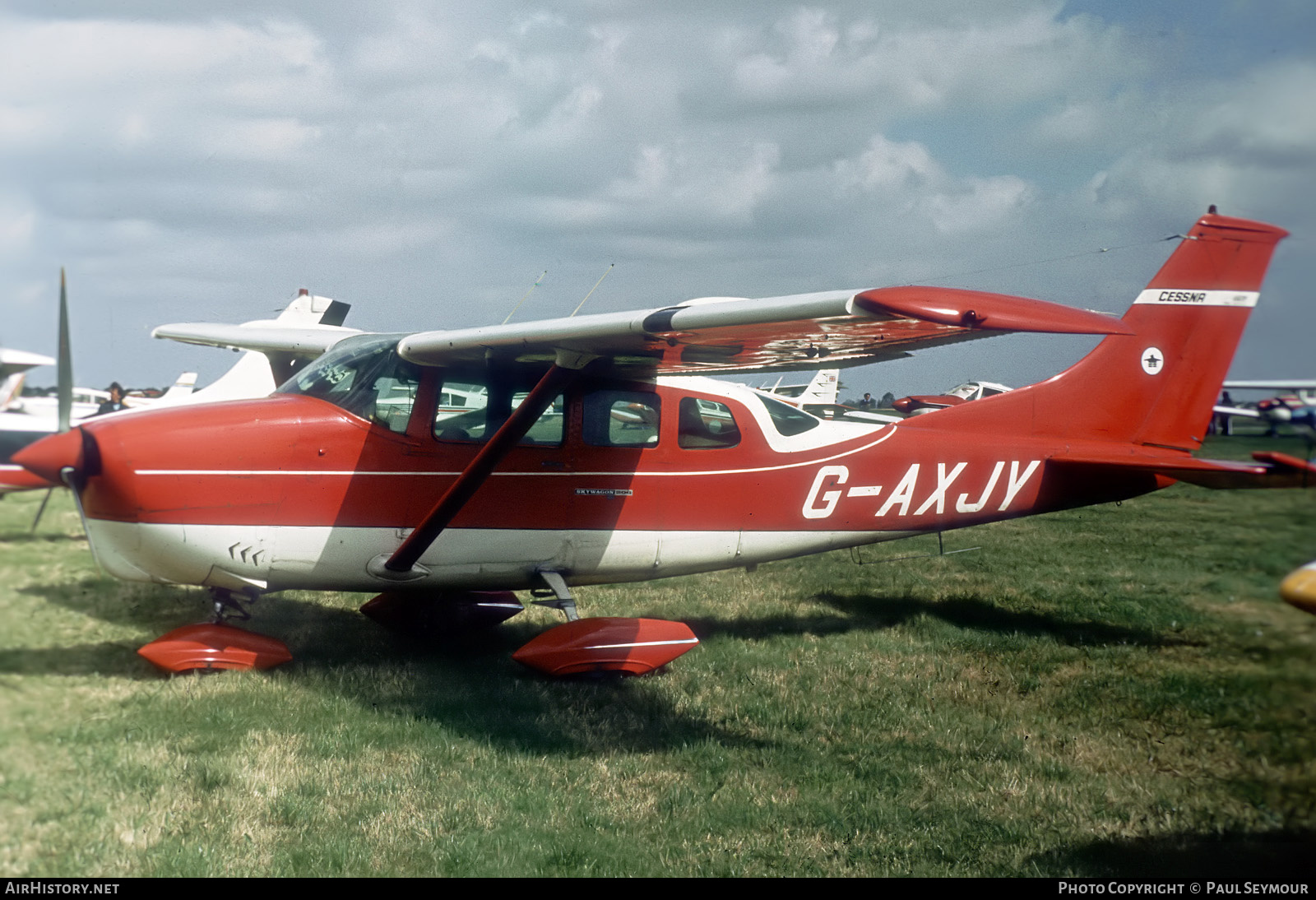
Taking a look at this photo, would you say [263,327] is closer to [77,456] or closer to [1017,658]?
[77,456]

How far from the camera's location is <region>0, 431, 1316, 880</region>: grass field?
2.79 meters

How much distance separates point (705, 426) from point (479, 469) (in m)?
1.88

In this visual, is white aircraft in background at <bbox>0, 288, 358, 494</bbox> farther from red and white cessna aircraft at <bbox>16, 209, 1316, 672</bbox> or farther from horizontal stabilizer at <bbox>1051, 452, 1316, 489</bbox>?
horizontal stabilizer at <bbox>1051, 452, 1316, 489</bbox>

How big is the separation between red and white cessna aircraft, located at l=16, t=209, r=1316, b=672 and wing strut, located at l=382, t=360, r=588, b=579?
2 centimetres

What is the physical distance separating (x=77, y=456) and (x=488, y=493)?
237 centimetres

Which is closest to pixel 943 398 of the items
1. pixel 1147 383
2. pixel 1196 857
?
pixel 1147 383

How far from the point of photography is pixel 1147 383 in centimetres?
759

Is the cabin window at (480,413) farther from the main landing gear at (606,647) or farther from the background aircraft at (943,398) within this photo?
the background aircraft at (943,398)

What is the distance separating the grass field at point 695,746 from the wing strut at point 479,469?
80 centimetres

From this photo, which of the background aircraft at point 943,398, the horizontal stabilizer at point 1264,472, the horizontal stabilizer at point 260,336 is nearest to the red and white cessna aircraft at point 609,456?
the horizontal stabilizer at point 1264,472

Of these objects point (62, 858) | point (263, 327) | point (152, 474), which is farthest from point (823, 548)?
point (263, 327)

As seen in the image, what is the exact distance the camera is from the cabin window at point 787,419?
23.3 ft

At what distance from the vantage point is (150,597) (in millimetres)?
6906

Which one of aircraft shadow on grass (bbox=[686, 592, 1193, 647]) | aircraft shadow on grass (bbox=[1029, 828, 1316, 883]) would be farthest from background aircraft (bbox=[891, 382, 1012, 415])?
aircraft shadow on grass (bbox=[1029, 828, 1316, 883])
